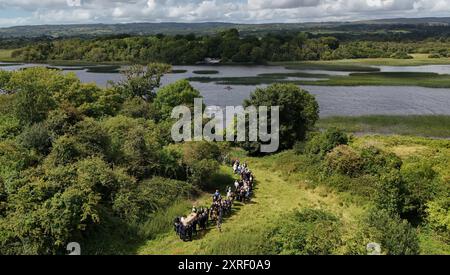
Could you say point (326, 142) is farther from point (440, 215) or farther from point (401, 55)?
point (401, 55)

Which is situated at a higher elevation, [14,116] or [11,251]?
[14,116]

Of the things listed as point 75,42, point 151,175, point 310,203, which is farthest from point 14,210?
point 75,42

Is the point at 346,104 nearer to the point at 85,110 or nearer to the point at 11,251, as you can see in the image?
the point at 85,110

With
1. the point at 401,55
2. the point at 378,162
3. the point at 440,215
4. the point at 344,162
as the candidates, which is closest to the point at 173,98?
the point at 344,162

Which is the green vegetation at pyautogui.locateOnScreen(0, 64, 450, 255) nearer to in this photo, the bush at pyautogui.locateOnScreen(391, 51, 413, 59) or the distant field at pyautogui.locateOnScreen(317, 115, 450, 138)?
the distant field at pyautogui.locateOnScreen(317, 115, 450, 138)

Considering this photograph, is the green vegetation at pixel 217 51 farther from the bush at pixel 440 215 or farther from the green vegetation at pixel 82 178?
the bush at pixel 440 215
